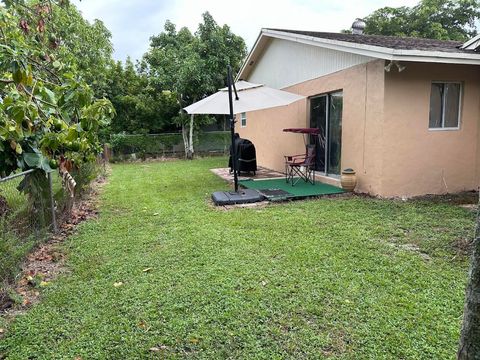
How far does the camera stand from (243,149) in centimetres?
1062

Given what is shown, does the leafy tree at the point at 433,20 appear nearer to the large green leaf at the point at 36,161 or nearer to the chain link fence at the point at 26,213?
the chain link fence at the point at 26,213

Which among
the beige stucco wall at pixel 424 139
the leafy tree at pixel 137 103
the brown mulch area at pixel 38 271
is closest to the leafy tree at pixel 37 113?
the brown mulch area at pixel 38 271

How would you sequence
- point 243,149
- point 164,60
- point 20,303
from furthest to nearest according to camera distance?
point 164,60
point 243,149
point 20,303

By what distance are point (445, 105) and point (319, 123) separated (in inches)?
117

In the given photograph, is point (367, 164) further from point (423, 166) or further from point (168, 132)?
point (168, 132)

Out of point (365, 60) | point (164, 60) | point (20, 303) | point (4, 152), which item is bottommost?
point (20, 303)

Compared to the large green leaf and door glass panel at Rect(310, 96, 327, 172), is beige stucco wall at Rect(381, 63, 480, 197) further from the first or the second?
the large green leaf

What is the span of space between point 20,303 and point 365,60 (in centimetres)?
710

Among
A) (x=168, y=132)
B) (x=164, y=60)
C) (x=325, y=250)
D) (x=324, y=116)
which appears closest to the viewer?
(x=325, y=250)

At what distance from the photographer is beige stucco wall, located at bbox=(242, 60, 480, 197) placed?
7.16m

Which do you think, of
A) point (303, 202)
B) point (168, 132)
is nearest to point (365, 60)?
point (303, 202)

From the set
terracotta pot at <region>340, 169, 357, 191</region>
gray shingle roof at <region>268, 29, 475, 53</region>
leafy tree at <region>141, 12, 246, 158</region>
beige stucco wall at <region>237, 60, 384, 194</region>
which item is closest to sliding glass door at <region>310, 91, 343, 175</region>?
beige stucco wall at <region>237, 60, 384, 194</region>

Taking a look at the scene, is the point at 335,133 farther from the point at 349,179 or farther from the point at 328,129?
Answer: the point at 349,179

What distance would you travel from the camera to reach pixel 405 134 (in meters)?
7.29
